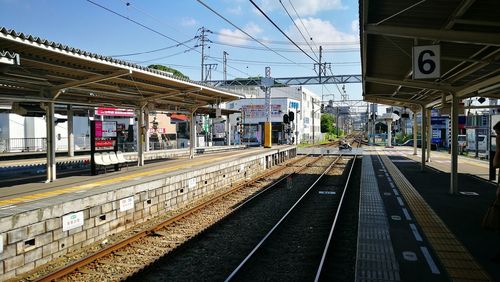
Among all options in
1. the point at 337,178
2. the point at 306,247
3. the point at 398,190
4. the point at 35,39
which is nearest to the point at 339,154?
the point at 337,178

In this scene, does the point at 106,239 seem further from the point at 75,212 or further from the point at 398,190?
the point at 398,190

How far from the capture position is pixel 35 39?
7961mm

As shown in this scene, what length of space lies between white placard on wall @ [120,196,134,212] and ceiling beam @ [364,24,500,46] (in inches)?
264

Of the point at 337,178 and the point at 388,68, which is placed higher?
the point at 388,68

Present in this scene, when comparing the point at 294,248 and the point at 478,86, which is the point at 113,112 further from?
the point at 294,248

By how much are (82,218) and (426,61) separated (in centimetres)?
808

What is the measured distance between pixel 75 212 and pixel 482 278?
7.15 metres

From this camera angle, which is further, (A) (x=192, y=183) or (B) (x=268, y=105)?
(B) (x=268, y=105)

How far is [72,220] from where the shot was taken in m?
7.81

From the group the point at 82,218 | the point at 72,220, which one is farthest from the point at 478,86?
the point at 72,220

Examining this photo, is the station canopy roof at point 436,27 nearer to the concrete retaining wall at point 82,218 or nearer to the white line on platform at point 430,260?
the white line on platform at point 430,260

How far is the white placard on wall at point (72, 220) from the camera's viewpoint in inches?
300

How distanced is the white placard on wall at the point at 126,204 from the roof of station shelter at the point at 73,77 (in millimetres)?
3555

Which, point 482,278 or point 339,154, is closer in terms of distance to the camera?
point 482,278
